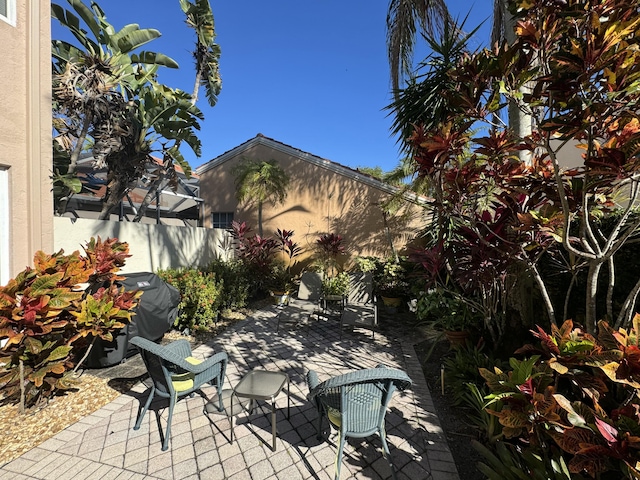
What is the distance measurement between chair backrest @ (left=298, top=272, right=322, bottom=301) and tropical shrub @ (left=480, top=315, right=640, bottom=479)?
6051 millimetres

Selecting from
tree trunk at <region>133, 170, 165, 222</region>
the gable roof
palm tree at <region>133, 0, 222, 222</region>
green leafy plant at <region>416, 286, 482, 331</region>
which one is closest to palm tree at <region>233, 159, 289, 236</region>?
the gable roof

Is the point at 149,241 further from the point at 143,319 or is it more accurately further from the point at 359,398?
the point at 359,398

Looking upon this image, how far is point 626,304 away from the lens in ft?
9.02

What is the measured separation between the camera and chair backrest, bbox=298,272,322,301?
327 inches

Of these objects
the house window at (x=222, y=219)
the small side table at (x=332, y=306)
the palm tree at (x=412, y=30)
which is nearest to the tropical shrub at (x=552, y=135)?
the palm tree at (x=412, y=30)

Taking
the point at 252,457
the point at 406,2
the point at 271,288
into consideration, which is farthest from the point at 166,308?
the point at 406,2

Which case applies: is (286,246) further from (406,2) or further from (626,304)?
(626,304)

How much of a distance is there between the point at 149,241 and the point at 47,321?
4.25m

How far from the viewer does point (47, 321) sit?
11.3 ft

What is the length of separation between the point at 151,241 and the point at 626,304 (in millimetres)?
9032

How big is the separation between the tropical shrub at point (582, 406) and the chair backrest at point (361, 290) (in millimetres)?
5294

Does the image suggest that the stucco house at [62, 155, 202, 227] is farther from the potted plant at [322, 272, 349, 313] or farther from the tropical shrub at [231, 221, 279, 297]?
the potted plant at [322, 272, 349, 313]

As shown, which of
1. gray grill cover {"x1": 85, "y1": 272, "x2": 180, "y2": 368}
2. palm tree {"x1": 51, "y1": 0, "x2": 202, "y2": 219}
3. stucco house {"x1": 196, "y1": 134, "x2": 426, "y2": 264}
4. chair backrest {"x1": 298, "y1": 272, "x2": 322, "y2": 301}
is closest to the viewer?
gray grill cover {"x1": 85, "y1": 272, "x2": 180, "y2": 368}

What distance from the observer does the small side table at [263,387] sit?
295 centimetres
